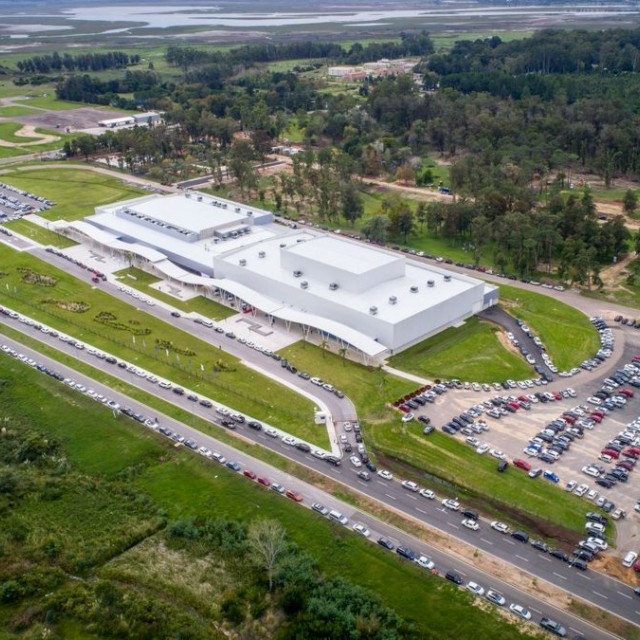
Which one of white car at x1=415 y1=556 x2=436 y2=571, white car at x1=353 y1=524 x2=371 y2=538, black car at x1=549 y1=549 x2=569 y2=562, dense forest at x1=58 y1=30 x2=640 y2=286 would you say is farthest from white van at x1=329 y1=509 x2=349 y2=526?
dense forest at x1=58 y1=30 x2=640 y2=286

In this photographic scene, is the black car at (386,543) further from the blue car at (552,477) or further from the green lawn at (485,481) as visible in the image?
the blue car at (552,477)

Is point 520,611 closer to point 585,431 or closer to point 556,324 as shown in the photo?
point 585,431

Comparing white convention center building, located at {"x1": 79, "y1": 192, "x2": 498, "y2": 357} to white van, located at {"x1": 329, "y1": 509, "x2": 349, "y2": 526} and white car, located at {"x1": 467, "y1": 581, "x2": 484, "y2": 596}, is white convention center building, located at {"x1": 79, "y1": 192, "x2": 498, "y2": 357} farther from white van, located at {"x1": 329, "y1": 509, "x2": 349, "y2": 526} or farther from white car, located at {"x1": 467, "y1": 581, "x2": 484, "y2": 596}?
white car, located at {"x1": 467, "y1": 581, "x2": 484, "y2": 596}

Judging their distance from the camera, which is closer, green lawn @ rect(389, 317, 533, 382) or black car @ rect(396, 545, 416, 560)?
black car @ rect(396, 545, 416, 560)

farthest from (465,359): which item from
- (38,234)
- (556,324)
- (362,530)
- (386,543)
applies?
(38,234)

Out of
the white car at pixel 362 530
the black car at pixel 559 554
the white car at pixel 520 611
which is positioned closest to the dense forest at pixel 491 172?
the black car at pixel 559 554

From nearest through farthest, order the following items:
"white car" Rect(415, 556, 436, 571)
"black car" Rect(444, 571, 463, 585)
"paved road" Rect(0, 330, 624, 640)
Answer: "paved road" Rect(0, 330, 624, 640) → "black car" Rect(444, 571, 463, 585) → "white car" Rect(415, 556, 436, 571)

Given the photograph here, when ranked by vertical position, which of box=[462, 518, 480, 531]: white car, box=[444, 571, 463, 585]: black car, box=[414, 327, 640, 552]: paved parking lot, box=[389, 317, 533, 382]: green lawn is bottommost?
box=[389, 317, 533, 382]: green lawn

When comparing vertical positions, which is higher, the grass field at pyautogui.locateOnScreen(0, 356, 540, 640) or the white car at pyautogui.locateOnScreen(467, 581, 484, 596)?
the white car at pyautogui.locateOnScreen(467, 581, 484, 596)
